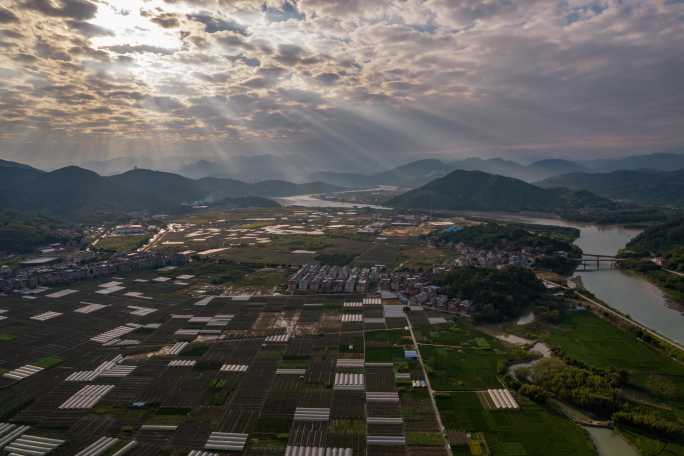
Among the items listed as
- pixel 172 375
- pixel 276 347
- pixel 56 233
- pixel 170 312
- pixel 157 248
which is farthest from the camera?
pixel 56 233

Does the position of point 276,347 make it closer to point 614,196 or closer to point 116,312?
point 116,312

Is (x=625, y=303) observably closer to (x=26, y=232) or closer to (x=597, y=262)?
(x=597, y=262)

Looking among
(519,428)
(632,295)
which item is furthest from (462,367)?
(632,295)

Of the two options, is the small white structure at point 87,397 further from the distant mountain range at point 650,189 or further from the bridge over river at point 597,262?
the distant mountain range at point 650,189

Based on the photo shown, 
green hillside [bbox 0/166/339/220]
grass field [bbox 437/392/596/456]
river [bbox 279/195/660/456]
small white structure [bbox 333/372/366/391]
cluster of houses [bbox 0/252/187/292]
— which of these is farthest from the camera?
green hillside [bbox 0/166/339/220]

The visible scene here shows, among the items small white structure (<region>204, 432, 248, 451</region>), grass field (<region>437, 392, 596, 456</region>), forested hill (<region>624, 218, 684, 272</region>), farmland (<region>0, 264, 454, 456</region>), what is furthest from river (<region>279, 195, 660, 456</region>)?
small white structure (<region>204, 432, 248, 451</region>)

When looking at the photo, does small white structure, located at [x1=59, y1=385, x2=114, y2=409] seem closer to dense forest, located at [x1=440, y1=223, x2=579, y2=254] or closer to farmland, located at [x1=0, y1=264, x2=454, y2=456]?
farmland, located at [x1=0, y1=264, x2=454, y2=456]

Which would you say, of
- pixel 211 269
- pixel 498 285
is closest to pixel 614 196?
pixel 498 285
